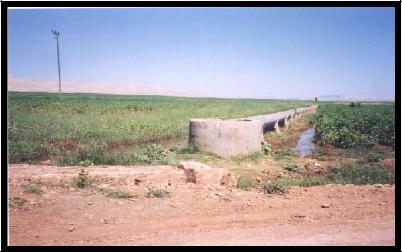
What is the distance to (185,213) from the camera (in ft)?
15.9


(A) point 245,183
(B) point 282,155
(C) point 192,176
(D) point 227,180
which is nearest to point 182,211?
(C) point 192,176

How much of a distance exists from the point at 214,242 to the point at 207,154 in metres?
4.81

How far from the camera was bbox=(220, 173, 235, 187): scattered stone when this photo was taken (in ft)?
21.2

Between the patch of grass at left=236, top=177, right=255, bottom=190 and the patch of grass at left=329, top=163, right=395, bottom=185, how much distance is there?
1.62 m

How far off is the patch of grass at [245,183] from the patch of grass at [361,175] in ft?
5.31

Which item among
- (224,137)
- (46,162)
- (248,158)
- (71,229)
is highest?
(224,137)

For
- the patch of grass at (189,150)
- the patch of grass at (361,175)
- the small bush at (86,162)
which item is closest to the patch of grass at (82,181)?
the small bush at (86,162)

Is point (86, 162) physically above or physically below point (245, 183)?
above

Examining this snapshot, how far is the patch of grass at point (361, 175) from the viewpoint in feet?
22.1

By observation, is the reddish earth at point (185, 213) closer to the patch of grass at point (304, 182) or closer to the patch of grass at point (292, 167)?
the patch of grass at point (304, 182)

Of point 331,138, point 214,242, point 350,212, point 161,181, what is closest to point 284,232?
point 214,242

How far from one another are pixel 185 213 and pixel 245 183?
1931mm

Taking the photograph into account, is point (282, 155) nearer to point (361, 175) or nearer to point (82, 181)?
point (361, 175)

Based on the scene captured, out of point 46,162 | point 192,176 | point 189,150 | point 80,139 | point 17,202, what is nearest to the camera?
point 17,202
